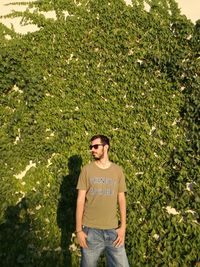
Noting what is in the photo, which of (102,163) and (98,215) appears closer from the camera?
(98,215)

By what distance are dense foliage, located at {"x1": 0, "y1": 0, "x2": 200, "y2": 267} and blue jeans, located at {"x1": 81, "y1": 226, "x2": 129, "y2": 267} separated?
1.30 meters

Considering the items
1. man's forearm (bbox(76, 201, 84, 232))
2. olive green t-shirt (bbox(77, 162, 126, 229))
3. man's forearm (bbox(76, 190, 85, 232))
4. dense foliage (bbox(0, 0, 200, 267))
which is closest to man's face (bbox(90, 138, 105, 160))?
olive green t-shirt (bbox(77, 162, 126, 229))

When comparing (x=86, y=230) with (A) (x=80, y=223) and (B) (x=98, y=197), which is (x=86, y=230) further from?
(B) (x=98, y=197)

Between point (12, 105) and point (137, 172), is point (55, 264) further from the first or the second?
point (12, 105)

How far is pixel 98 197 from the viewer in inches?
135

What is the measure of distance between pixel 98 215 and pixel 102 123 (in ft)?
6.45

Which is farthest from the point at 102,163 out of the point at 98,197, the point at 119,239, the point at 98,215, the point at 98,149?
the point at 119,239

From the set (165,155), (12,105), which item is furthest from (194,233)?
(12,105)

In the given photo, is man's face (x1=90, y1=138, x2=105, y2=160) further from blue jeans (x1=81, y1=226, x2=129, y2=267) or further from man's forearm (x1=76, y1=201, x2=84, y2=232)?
blue jeans (x1=81, y1=226, x2=129, y2=267)

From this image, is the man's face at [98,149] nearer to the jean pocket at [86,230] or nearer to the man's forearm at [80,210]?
the man's forearm at [80,210]

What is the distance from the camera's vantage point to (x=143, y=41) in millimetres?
5289

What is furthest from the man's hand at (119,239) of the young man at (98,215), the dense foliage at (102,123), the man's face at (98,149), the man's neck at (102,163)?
the dense foliage at (102,123)

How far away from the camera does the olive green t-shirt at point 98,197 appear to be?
342 cm

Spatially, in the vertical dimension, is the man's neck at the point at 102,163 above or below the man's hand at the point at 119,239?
above
